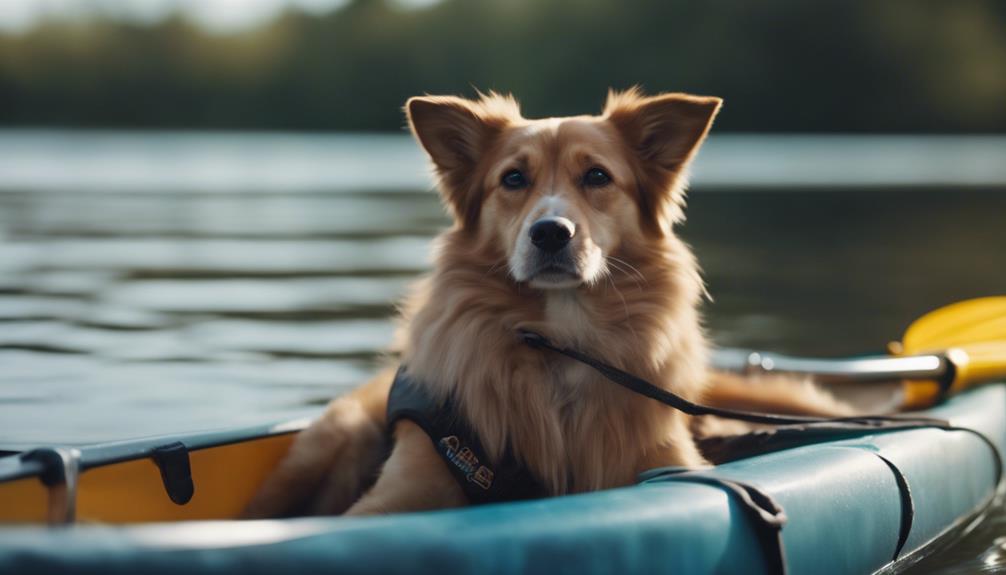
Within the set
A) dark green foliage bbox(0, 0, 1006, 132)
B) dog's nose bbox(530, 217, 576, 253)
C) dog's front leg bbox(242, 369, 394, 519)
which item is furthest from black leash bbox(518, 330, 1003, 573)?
dark green foliage bbox(0, 0, 1006, 132)

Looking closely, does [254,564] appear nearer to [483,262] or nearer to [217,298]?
[483,262]

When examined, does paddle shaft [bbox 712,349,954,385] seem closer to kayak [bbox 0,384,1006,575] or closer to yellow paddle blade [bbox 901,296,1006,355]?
yellow paddle blade [bbox 901,296,1006,355]

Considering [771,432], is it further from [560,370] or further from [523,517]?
[523,517]

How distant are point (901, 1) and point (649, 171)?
266ft

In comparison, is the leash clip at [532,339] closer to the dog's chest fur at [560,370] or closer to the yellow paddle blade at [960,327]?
the dog's chest fur at [560,370]

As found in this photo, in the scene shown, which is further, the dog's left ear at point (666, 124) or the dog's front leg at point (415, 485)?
the dog's left ear at point (666, 124)

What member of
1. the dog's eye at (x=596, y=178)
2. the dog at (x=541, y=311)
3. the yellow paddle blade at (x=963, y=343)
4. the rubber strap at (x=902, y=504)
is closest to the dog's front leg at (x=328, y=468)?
the dog at (x=541, y=311)

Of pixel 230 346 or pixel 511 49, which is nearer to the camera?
pixel 230 346

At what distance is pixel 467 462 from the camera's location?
3965 millimetres

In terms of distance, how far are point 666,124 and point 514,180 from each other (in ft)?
2.07

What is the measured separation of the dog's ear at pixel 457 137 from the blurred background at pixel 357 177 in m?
1.43

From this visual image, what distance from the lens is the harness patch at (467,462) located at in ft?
13.0

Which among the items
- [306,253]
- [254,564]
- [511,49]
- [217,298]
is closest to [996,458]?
[254,564]

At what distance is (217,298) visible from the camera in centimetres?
1269
